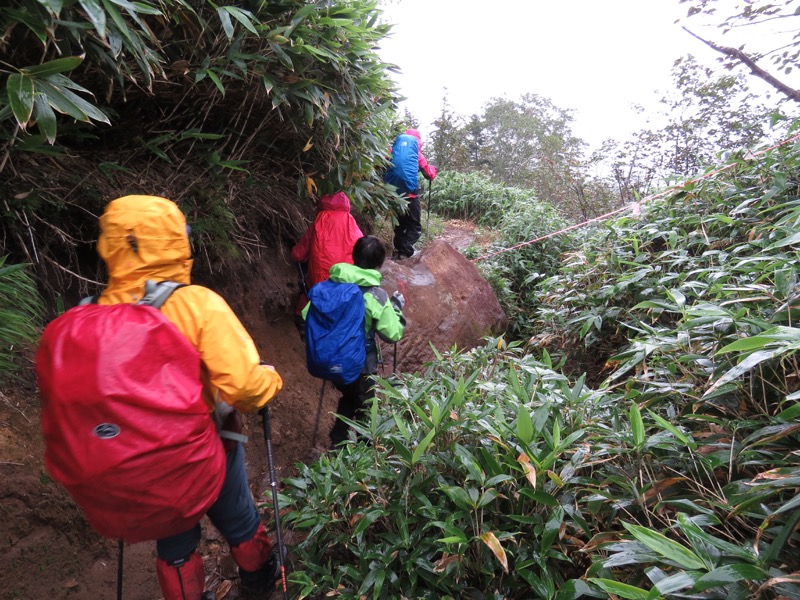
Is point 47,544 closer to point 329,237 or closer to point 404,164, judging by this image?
point 329,237

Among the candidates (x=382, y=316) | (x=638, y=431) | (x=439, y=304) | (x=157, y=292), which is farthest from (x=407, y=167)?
(x=638, y=431)

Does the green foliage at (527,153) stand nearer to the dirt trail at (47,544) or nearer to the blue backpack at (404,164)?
the blue backpack at (404,164)

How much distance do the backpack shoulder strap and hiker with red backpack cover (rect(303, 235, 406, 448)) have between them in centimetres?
143

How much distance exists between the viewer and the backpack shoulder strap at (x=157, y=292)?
1.69 m

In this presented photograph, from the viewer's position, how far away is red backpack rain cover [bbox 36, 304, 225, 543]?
1.45m

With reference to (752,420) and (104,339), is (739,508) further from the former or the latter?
(104,339)

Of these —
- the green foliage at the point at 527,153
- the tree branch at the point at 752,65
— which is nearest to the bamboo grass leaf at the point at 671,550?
the tree branch at the point at 752,65

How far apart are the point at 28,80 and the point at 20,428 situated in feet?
5.97

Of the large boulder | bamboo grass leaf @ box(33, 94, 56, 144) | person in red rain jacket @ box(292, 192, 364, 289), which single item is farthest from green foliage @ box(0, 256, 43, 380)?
the large boulder

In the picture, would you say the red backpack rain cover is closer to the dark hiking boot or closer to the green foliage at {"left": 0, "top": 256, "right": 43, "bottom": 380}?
the dark hiking boot

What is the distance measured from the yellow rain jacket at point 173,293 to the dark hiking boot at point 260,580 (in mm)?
1069

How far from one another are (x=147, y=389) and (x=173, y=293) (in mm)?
422

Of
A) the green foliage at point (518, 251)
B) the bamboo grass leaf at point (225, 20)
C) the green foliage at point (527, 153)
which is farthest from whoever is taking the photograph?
the green foliage at point (527, 153)

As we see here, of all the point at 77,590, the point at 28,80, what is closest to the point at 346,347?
the point at 77,590
